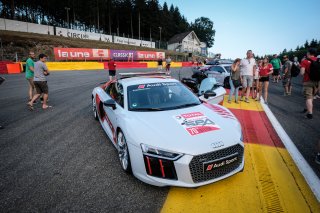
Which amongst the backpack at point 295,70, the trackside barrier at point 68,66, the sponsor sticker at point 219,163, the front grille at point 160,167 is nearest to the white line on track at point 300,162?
the sponsor sticker at point 219,163

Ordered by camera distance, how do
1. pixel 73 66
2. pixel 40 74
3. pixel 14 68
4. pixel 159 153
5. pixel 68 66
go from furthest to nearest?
pixel 73 66 → pixel 68 66 → pixel 14 68 → pixel 40 74 → pixel 159 153

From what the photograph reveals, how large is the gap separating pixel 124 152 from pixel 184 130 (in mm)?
1014

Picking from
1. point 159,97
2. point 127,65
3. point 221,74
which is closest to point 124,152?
point 159,97

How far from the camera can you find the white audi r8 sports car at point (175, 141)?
268 centimetres

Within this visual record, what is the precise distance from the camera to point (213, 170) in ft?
8.98

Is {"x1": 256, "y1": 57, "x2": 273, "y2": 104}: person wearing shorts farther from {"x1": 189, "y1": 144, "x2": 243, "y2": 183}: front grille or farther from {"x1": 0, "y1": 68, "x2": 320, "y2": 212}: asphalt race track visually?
{"x1": 189, "y1": 144, "x2": 243, "y2": 183}: front grille

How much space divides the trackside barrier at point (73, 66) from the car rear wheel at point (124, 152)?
2170 cm

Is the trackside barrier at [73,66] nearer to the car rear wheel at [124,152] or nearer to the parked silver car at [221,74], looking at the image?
the parked silver car at [221,74]

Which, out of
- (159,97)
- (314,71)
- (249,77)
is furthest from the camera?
(249,77)

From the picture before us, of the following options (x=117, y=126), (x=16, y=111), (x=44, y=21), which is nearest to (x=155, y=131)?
(x=117, y=126)

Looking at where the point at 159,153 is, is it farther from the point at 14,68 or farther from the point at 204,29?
the point at 204,29

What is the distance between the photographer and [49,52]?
29.9 m

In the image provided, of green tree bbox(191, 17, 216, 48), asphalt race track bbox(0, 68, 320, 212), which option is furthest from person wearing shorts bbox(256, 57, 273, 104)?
green tree bbox(191, 17, 216, 48)

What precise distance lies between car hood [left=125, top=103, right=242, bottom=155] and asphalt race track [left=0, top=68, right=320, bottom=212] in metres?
0.70
